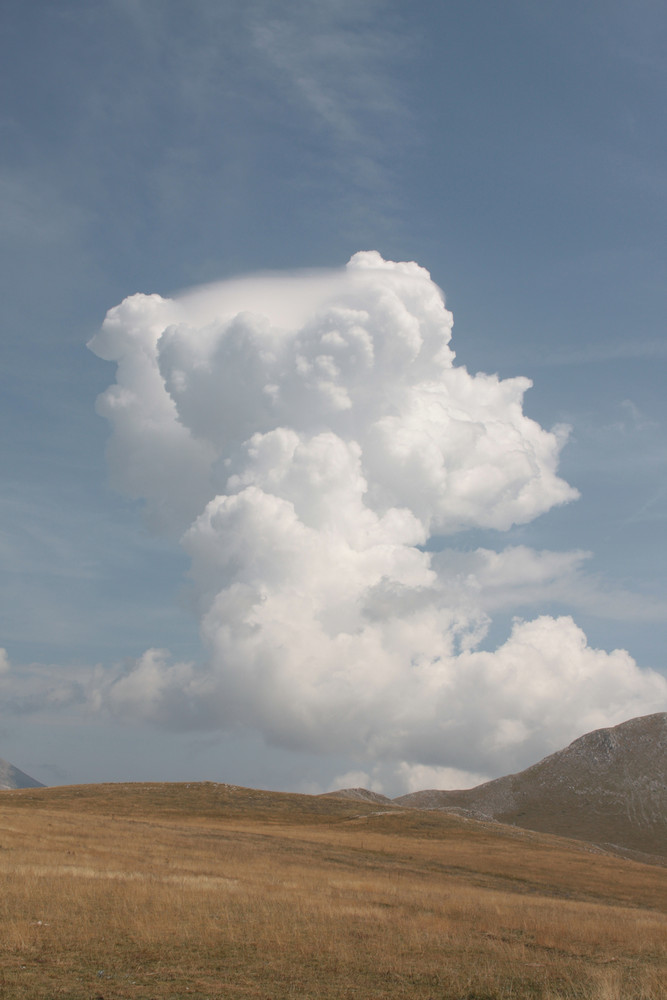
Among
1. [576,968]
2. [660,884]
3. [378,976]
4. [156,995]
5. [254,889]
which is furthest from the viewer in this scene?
[660,884]

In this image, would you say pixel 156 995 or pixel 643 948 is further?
pixel 643 948

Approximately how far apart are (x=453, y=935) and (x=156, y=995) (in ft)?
34.5

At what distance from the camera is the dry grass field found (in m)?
14.1

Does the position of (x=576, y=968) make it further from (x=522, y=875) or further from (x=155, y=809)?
(x=155, y=809)

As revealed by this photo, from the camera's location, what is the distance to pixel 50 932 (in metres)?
17.4

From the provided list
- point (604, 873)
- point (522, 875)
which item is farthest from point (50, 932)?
point (604, 873)

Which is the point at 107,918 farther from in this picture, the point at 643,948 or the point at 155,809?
the point at 155,809

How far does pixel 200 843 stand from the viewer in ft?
141

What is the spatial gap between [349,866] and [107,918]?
2593cm

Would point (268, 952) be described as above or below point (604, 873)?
above

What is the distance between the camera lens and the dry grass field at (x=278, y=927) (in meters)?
14.1

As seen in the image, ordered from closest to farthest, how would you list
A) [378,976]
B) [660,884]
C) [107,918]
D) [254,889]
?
[378,976], [107,918], [254,889], [660,884]

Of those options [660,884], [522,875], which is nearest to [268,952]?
[522,875]

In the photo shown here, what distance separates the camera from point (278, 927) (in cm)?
1958
